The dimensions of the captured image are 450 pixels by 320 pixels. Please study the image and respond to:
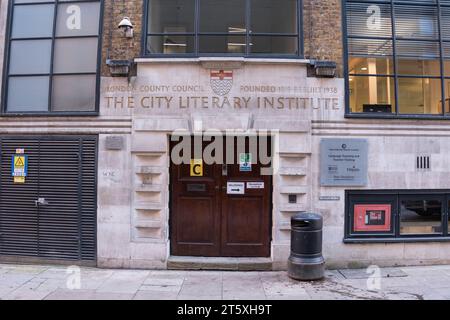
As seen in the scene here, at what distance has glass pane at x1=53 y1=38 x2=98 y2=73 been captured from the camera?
28.7 feet

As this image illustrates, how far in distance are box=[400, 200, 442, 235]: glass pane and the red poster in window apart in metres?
0.44

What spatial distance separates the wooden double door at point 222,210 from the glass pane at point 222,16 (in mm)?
2481

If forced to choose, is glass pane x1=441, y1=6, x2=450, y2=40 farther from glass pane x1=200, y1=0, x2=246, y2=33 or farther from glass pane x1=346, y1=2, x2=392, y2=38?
glass pane x1=200, y1=0, x2=246, y2=33

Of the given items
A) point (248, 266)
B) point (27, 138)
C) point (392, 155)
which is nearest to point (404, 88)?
point (392, 155)

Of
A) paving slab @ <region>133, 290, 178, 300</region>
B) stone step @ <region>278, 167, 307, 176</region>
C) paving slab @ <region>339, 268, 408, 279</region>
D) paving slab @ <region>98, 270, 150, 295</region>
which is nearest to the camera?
paving slab @ <region>133, 290, 178, 300</region>

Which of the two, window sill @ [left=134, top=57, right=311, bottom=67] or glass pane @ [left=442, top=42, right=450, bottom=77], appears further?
glass pane @ [left=442, top=42, right=450, bottom=77]

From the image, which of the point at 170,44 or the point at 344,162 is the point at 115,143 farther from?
the point at 344,162

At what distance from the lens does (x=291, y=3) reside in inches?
344

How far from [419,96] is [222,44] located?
448 cm

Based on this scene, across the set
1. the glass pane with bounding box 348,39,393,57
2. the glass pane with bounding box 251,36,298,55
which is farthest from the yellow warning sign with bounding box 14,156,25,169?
the glass pane with bounding box 348,39,393,57

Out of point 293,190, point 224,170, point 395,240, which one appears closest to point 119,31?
point 224,170

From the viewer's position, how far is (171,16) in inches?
351
